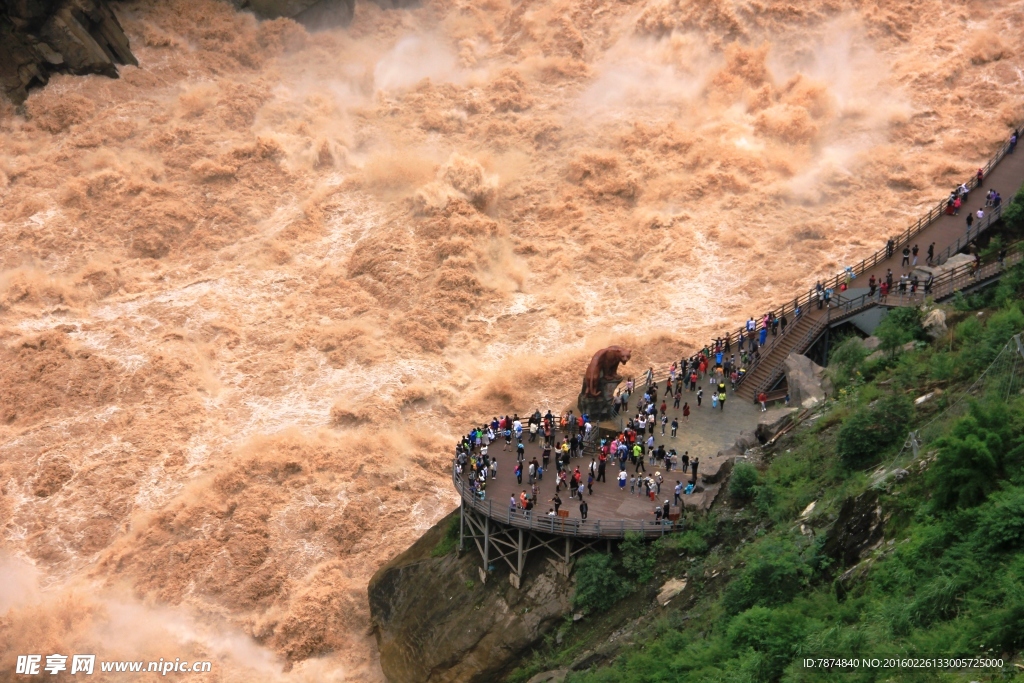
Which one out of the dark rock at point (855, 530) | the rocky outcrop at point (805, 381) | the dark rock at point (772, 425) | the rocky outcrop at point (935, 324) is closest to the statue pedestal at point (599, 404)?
the rocky outcrop at point (805, 381)

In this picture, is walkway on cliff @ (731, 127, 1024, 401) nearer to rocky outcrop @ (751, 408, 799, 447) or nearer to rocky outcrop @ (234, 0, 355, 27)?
rocky outcrop @ (751, 408, 799, 447)

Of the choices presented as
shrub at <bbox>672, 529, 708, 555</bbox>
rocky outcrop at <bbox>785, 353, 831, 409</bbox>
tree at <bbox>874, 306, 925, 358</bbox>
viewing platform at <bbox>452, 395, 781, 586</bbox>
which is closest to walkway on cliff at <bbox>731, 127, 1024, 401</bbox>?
rocky outcrop at <bbox>785, 353, 831, 409</bbox>

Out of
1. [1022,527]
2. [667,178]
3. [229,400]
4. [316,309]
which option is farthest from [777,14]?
[1022,527]

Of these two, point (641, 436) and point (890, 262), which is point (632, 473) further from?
point (890, 262)

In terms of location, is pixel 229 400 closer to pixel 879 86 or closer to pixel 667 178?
pixel 667 178

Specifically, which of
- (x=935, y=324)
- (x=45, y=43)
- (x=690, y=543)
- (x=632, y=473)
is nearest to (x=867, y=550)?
(x=690, y=543)

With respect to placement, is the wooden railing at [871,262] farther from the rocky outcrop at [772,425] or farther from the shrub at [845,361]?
the rocky outcrop at [772,425]
